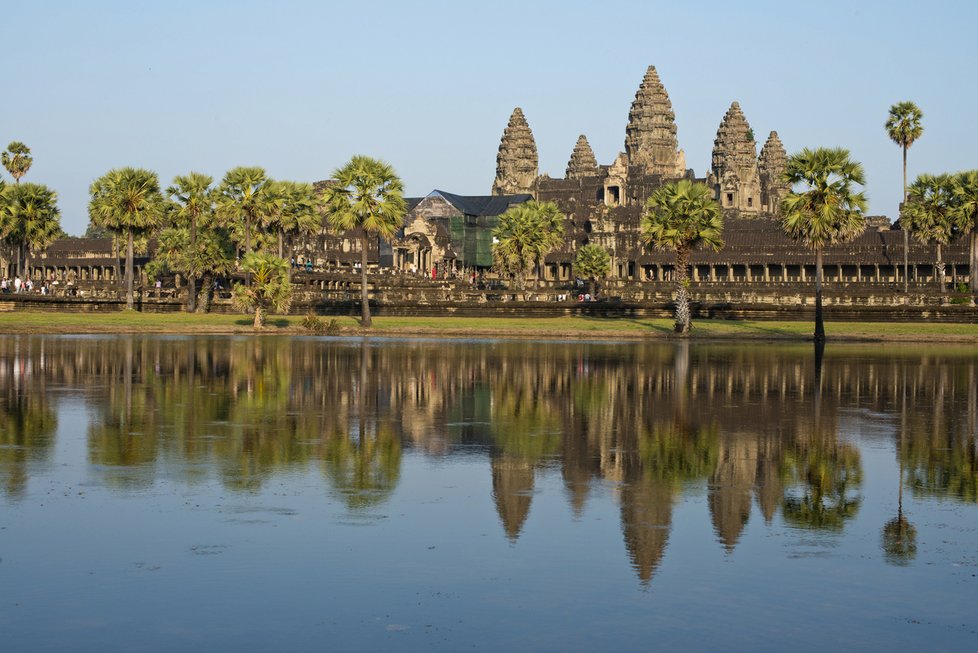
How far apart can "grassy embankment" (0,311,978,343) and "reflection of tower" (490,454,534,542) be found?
142 ft

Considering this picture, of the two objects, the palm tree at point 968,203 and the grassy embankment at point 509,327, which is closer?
the grassy embankment at point 509,327

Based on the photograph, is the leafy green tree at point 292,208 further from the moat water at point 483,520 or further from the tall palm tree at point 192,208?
the moat water at point 483,520

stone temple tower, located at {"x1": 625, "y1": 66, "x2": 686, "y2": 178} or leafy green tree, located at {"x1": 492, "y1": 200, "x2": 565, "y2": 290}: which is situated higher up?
stone temple tower, located at {"x1": 625, "y1": 66, "x2": 686, "y2": 178}

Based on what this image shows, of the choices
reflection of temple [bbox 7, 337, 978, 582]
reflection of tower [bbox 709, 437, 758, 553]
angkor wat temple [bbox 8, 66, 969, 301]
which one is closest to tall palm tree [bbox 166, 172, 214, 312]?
angkor wat temple [bbox 8, 66, 969, 301]

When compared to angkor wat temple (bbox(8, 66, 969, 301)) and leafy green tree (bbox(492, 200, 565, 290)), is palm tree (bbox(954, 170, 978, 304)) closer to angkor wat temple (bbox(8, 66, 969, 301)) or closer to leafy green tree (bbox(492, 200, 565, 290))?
angkor wat temple (bbox(8, 66, 969, 301))

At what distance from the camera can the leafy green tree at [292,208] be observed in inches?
3306

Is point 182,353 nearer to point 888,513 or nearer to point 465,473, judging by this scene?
point 465,473

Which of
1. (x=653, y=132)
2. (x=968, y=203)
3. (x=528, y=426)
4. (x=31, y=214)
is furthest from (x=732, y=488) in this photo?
(x=653, y=132)

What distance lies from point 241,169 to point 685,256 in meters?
31.1

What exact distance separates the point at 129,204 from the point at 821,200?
42243 mm

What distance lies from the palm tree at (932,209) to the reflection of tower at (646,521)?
72884 millimetres

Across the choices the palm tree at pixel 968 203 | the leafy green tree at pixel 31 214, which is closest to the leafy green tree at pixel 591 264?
the palm tree at pixel 968 203

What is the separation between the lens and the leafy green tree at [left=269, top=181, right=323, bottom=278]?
8397 cm

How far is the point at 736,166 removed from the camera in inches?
7141
